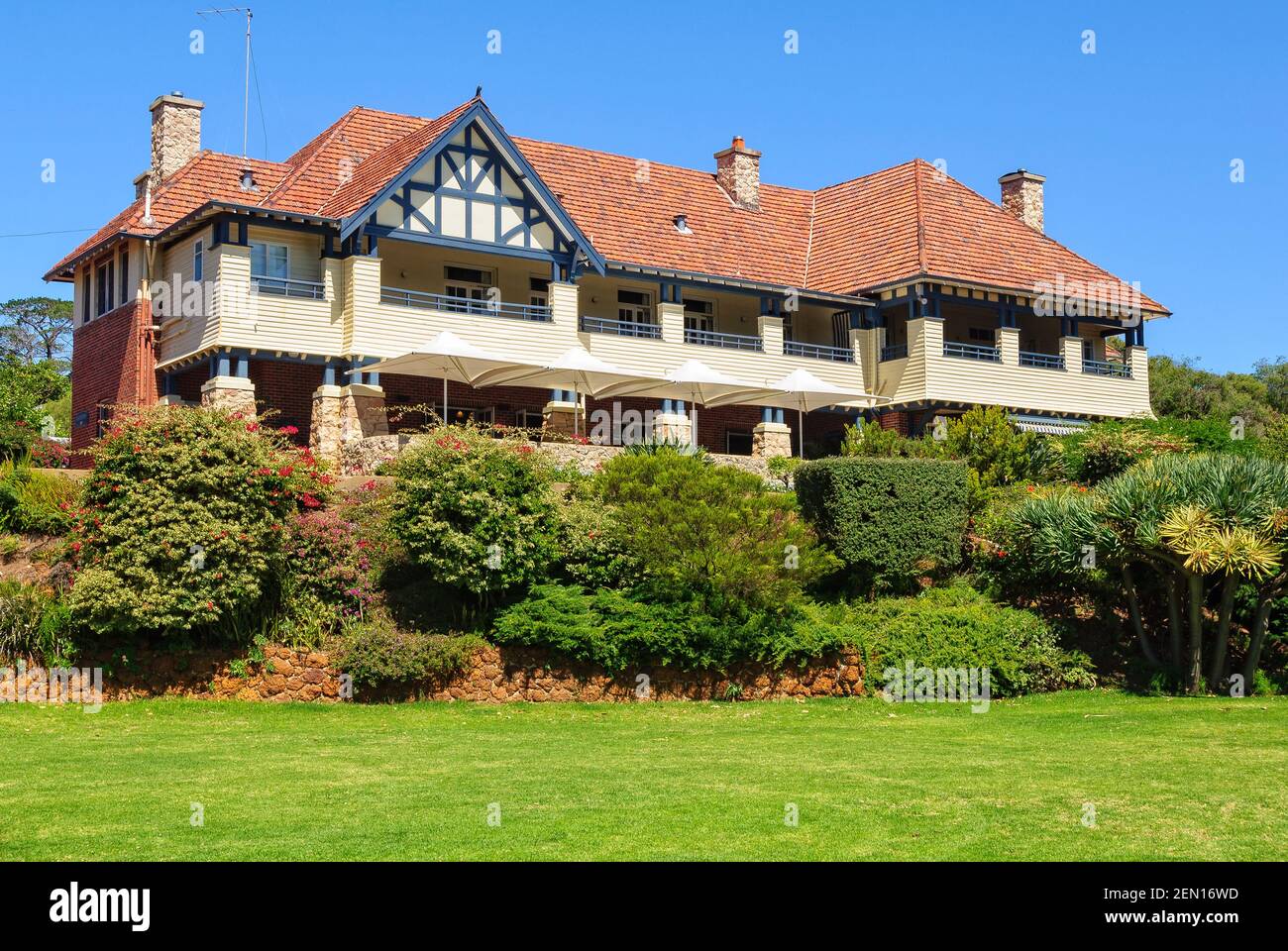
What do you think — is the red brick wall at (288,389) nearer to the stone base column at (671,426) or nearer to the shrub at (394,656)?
the stone base column at (671,426)

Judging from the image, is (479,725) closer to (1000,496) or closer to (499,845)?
(499,845)

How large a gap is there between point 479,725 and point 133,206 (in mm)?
20502

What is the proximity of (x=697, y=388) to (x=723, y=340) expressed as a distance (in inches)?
176

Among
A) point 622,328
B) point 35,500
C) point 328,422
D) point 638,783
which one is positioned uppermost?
point 622,328

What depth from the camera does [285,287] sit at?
28.2 metres

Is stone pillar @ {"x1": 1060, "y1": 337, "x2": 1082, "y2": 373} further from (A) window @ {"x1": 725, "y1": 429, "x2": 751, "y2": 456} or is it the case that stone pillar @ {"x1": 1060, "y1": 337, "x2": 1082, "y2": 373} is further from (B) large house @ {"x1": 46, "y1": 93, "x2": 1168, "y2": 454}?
(A) window @ {"x1": 725, "y1": 429, "x2": 751, "y2": 456}

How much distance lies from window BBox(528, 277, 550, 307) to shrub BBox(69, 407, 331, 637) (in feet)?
44.2

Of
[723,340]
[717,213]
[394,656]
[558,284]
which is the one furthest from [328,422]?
[717,213]

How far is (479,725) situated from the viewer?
1719 cm

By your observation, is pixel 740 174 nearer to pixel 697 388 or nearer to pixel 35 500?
pixel 697 388

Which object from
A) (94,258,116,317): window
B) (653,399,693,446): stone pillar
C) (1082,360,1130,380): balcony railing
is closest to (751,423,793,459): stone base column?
(653,399,693,446): stone pillar

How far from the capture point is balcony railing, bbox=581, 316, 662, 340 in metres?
32.4

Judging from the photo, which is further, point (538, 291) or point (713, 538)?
point (538, 291)
